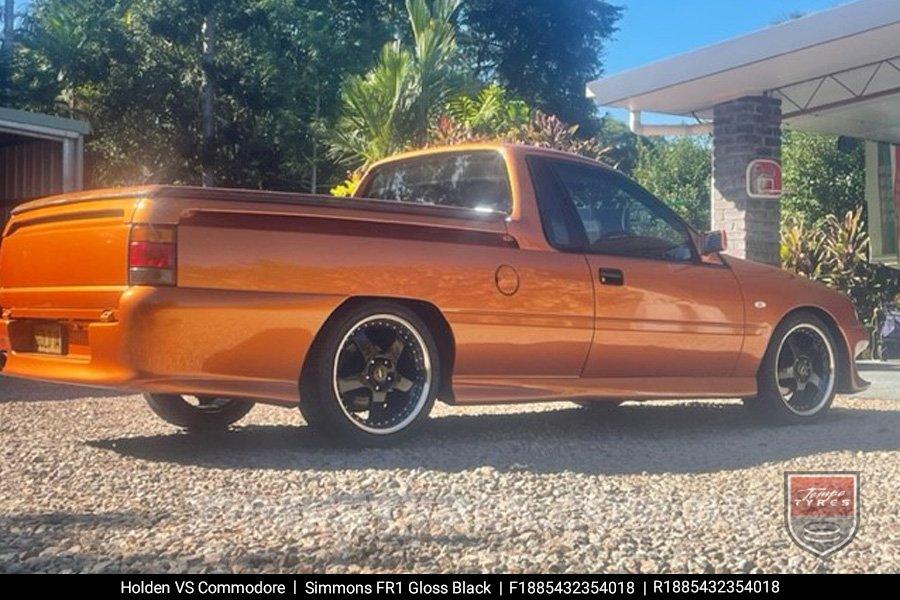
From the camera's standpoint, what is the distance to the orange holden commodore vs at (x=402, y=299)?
477 cm

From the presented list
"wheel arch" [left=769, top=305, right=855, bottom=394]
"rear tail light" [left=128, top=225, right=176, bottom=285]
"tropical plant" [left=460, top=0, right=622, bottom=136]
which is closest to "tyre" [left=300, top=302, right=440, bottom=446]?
"rear tail light" [left=128, top=225, right=176, bottom=285]

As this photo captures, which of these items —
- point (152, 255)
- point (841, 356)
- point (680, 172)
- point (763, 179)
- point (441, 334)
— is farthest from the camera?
point (680, 172)

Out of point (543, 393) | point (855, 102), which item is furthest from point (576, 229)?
point (855, 102)

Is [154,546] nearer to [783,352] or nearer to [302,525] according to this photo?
[302,525]

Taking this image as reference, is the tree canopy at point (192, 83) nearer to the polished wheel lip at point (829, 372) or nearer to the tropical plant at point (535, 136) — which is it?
the tropical plant at point (535, 136)

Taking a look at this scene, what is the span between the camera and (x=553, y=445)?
564 cm

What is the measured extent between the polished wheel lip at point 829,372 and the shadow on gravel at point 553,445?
0.14 metres

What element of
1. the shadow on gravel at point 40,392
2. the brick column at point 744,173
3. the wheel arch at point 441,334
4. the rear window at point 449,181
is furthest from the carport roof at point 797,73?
the shadow on gravel at point 40,392

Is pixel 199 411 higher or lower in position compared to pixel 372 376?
lower

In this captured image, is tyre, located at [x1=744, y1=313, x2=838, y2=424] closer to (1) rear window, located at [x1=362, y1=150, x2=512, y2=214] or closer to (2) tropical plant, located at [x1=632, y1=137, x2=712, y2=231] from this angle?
(1) rear window, located at [x1=362, y1=150, x2=512, y2=214]

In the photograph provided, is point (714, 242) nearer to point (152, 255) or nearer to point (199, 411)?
point (199, 411)

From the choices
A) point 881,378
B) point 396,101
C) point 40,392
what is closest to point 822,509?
point 40,392

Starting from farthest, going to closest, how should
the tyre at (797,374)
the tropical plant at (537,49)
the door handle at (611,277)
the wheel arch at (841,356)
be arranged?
the tropical plant at (537,49), the wheel arch at (841,356), the tyre at (797,374), the door handle at (611,277)

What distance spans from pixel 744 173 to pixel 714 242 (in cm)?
543
